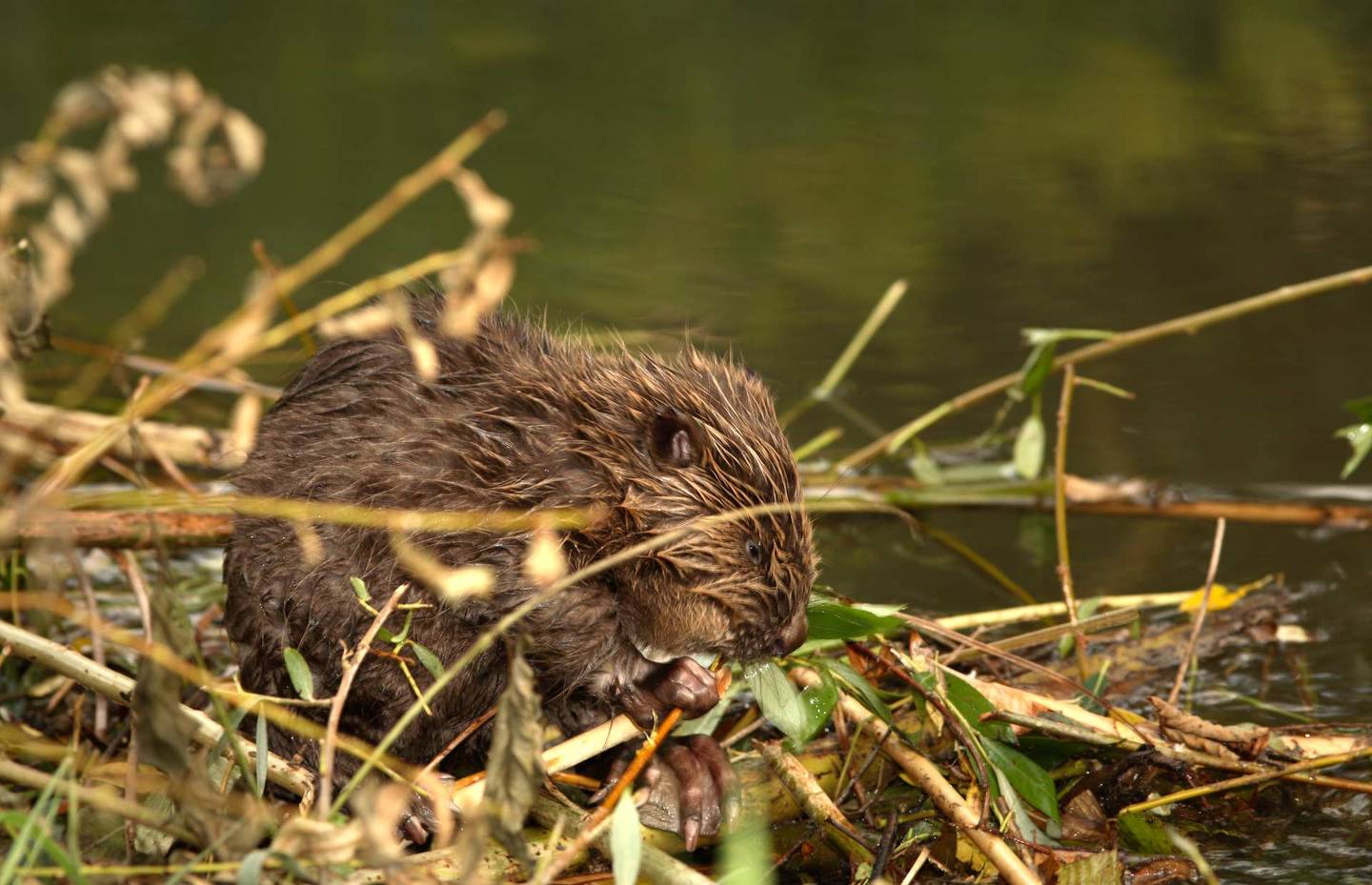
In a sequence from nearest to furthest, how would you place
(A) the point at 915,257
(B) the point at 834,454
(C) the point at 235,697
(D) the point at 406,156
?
(C) the point at 235,697
(B) the point at 834,454
(A) the point at 915,257
(D) the point at 406,156

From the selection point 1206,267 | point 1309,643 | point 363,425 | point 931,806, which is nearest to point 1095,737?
point 931,806

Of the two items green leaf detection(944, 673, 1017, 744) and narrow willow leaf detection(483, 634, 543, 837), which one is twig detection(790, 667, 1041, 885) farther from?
narrow willow leaf detection(483, 634, 543, 837)

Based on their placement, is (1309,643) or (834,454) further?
(834,454)

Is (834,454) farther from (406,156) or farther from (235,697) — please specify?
(406,156)

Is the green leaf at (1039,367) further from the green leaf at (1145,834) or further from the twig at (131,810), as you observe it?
the twig at (131,810)

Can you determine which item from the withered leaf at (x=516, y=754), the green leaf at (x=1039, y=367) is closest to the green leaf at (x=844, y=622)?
the withered leaf at (x=516, y=754)

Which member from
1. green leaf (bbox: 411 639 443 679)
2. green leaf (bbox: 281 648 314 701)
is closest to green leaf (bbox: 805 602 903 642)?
green leaf (bbox: 411 639 443 679)

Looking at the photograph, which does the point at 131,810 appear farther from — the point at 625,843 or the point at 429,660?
the point at 429,660
